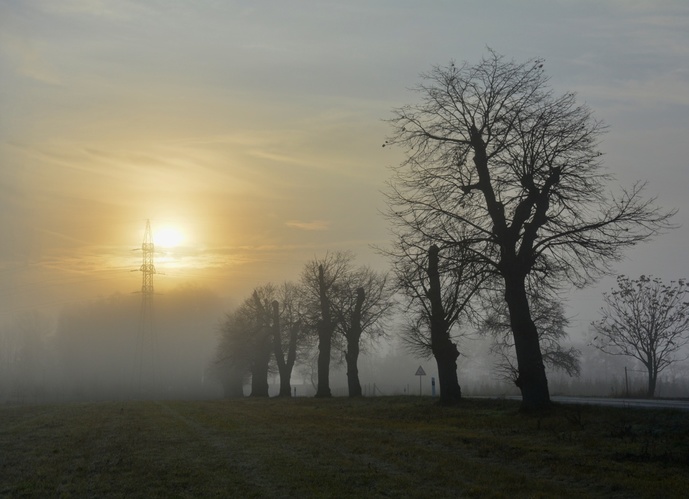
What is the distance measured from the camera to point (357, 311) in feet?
171

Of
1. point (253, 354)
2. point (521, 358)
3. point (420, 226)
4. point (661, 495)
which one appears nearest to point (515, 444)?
point (661, 495)

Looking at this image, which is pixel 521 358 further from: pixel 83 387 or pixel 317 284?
pixel 83 387

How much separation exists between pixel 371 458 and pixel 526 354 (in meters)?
10.8

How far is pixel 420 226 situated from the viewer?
2681cm

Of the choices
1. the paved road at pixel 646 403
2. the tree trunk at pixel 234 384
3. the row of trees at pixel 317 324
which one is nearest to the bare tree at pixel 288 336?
the row of trees at pixel 317 324

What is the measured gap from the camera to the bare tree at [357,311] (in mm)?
51925

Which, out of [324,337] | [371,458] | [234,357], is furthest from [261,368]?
[371,458]

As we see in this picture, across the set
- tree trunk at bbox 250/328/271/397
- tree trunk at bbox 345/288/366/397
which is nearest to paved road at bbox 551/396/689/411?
tree trunk at bbox 345/288/366/397

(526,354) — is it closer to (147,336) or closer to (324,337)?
(324,337)

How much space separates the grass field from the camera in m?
12.5

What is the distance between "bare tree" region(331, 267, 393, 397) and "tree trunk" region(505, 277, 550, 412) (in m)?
26.2

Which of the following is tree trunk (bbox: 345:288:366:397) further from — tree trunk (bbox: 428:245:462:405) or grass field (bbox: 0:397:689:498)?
grass field (bbox: 0:397:689:498)

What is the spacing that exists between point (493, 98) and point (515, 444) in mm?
13882

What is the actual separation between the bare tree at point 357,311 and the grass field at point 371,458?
2636 centimetres
